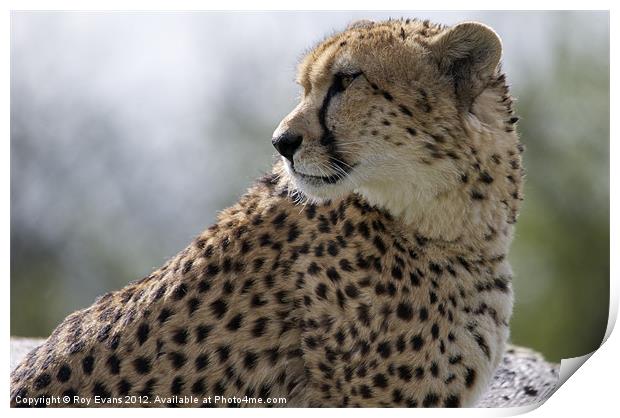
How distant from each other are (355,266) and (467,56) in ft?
2.18

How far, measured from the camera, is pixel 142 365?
2.82 m

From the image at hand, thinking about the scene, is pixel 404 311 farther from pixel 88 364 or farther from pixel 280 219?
pixel 88 364

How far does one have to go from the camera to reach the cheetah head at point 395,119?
268 cm

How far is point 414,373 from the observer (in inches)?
105

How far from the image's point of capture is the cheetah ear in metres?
2.66

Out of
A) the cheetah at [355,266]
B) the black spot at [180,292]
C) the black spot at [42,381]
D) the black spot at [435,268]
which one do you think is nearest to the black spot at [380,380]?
the cheetah at [355,266]

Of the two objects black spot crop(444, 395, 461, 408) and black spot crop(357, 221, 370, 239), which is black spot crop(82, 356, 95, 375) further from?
black spot crop(444, 395, 461, 408)

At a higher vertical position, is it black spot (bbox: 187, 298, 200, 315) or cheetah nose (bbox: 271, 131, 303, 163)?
cheetah nose (bbox: 271, 131, 303, 163)

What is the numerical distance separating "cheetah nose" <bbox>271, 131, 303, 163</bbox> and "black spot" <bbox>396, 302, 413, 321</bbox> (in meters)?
0.51

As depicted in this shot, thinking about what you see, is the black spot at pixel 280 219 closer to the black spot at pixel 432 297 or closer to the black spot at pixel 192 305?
the black spot at pixel 192 305

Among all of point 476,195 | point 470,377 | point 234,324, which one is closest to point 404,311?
point 470,377

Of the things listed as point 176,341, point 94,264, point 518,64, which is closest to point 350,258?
point 176,341

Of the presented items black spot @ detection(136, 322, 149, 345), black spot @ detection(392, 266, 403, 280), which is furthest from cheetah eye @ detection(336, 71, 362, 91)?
black spot @ detection(136, 322, 149, 345)
